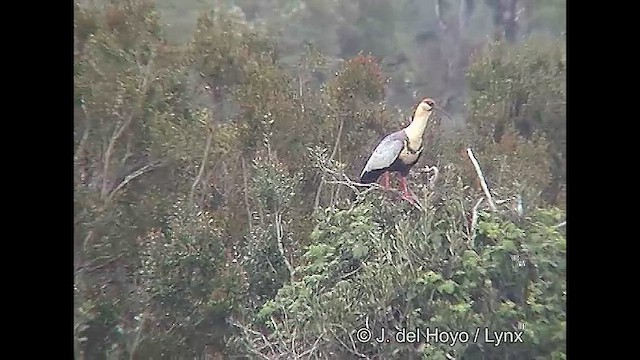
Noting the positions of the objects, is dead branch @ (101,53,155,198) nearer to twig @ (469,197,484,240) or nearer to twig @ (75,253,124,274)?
twig @ (75,253,124,274)

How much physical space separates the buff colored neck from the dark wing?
22 millimetres

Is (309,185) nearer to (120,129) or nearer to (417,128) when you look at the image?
(417,128)

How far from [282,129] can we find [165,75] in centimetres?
24

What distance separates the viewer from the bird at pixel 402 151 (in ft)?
4.41

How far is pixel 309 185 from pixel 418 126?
0.23 m

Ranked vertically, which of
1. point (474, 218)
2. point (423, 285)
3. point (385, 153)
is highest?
point (385, 153)

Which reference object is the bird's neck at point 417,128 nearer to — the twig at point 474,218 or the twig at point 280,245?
the twig at point 474,218

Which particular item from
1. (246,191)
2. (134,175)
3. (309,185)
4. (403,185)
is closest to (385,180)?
(403,185)

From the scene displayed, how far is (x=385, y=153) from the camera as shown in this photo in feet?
4.43

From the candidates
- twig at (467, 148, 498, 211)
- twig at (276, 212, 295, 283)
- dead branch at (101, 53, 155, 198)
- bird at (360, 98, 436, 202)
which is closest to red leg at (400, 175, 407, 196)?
bird at (360, 98, 436, 202)

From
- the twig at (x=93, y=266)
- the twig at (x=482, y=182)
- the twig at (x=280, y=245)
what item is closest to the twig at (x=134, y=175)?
the twig at (x=93, y=266)

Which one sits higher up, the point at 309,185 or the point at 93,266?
the point at 309,185
